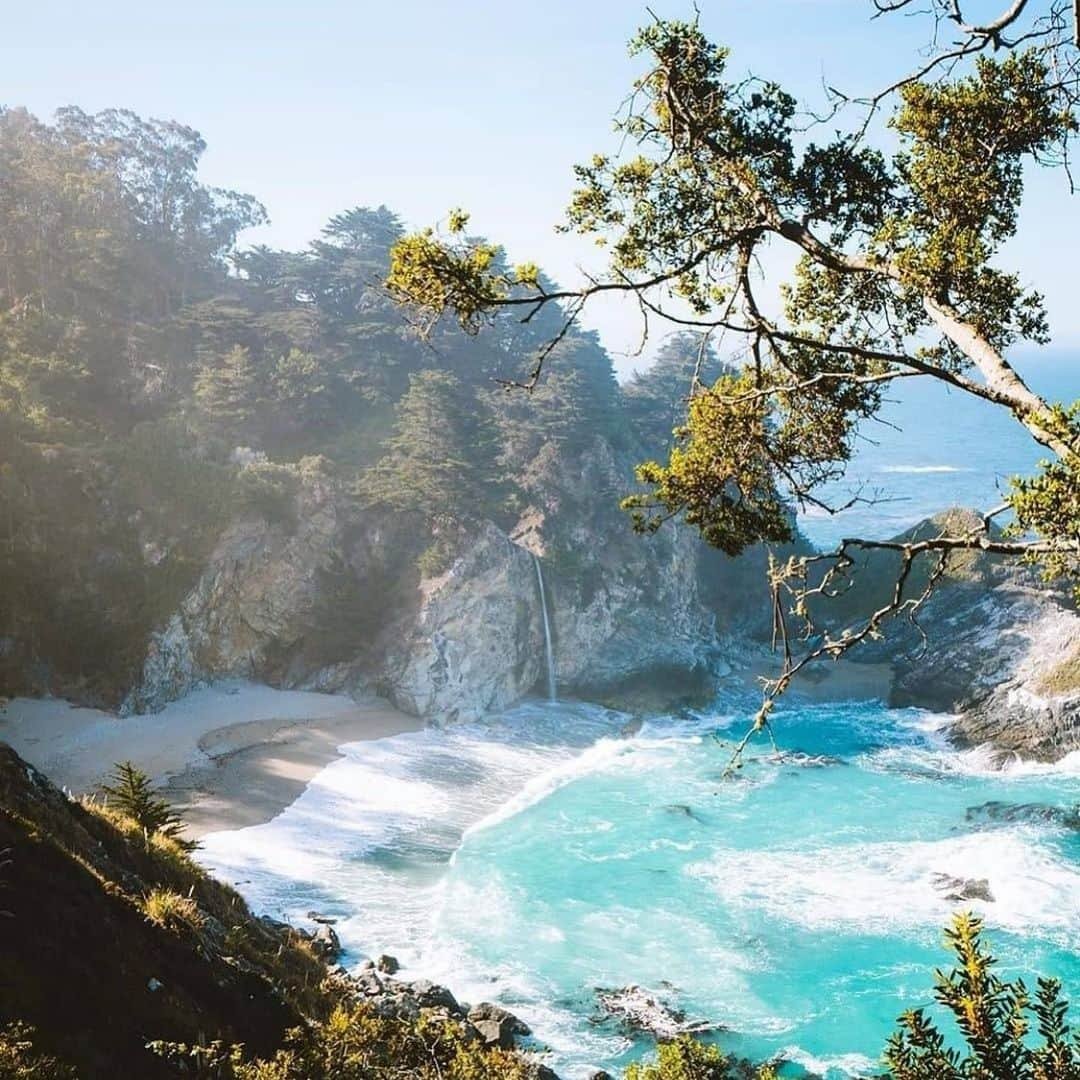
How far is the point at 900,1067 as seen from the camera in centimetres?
416

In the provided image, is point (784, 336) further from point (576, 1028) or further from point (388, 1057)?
point (576, 1028)

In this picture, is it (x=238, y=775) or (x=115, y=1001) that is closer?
(x=115, y=1001)

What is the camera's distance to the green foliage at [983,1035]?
3965 millimetres

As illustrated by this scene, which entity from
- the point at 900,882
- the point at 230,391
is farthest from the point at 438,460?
the point at 900,882

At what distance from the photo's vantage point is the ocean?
1881 centimetres

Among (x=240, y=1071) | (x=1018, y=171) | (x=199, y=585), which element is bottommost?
(x=240, y=1071)

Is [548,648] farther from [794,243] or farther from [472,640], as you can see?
[794,243]

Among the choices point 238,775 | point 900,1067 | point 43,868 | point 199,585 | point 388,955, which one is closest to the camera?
point 900,1067

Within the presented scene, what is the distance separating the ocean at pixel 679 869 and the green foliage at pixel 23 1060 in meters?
11.9

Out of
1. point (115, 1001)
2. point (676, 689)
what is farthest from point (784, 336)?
point (676, 689)

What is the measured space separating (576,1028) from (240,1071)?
472 inches

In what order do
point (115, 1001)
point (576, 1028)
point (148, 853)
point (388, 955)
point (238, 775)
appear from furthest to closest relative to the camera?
point (238, 775), point (388, 955), point (576, 1028), point (148, 853), point (115, 1001)

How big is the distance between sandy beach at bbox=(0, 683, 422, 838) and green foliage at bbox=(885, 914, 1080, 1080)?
78.7 feet

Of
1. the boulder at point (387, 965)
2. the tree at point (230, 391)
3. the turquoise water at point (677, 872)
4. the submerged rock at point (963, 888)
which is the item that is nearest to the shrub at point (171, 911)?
the boulder at point (387, 965)
